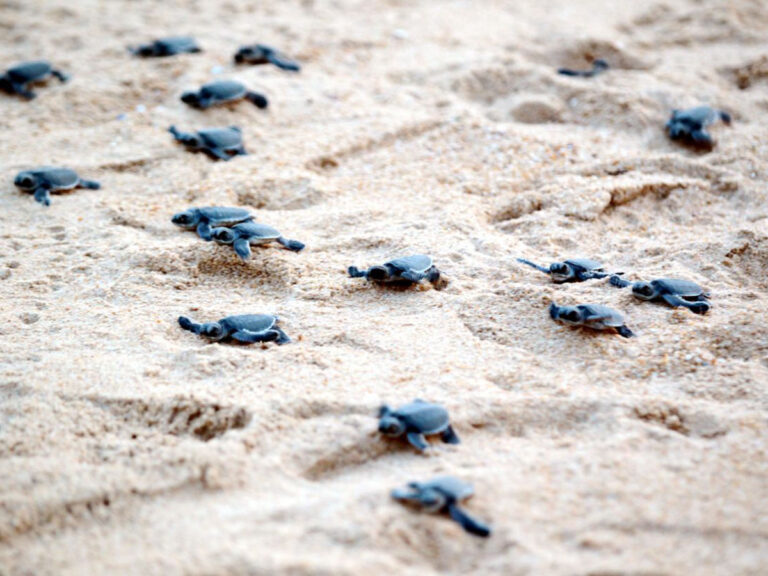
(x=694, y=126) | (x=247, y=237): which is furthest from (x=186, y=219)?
(x=694, y=126)

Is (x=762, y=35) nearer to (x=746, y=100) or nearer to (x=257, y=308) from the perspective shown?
(x=746, y=100)

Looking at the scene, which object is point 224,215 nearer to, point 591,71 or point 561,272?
point 561,272

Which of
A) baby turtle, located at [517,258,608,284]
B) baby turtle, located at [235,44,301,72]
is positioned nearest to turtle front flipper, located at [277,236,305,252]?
baby turtle, located at [517,258,608,284]

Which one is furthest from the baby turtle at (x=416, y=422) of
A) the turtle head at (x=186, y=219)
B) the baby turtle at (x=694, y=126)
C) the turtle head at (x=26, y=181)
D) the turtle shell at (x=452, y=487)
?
the baby turtle at (x=694, y=126)

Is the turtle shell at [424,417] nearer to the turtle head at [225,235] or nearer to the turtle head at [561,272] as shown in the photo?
the turtle head at [561,272]

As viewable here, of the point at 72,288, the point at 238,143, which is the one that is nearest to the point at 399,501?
the point at 72,288

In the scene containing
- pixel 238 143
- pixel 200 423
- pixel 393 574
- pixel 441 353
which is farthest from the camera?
pixel 238 143
